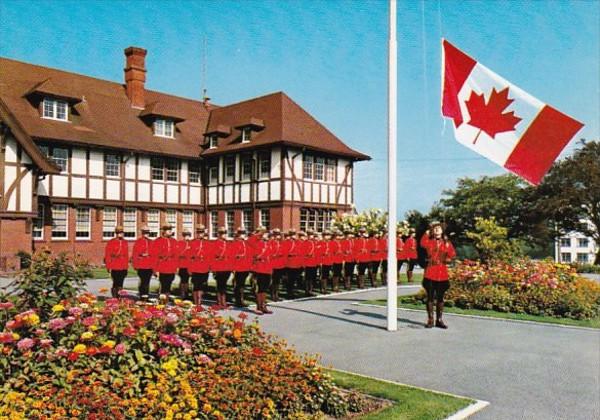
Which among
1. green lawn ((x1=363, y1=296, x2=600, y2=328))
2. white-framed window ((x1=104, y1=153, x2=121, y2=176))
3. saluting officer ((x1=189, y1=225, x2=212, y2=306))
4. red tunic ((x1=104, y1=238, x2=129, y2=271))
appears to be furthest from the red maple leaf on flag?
white-framed window ((x1=104, y1=153, x2=121, y2=176))

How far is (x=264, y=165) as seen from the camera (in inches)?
1209

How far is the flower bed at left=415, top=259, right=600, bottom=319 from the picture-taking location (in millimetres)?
12617

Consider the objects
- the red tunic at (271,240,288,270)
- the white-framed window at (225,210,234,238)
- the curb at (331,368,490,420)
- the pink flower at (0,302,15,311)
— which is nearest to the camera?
the pink flower at (0,302,15,311)

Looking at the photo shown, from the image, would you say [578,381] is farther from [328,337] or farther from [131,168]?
[131,168]

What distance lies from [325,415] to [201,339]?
148 cm

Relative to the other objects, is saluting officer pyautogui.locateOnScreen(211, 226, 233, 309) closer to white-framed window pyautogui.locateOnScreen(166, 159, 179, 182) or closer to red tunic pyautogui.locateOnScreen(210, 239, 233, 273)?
red tunic pyautogui.locateOnScreen(210, 239, 233, 273)

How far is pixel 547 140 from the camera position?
25.8 feet

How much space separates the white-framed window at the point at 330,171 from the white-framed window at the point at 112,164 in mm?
11258

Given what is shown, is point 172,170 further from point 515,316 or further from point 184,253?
point 515,316

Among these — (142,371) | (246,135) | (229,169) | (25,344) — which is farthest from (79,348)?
(229,169)

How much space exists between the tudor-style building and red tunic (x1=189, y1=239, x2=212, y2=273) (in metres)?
13.2

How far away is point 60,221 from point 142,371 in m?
24.5

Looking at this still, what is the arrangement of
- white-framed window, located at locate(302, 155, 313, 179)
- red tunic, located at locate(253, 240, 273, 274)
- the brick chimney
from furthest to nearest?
the brick chimney
white-framed window, located at locate(302, 155, 313, 179)
red tunic, located at locate(253, 240, 273, 274)

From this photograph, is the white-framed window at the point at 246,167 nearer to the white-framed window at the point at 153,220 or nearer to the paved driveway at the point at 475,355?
the white-framed window at the point at 153,220
